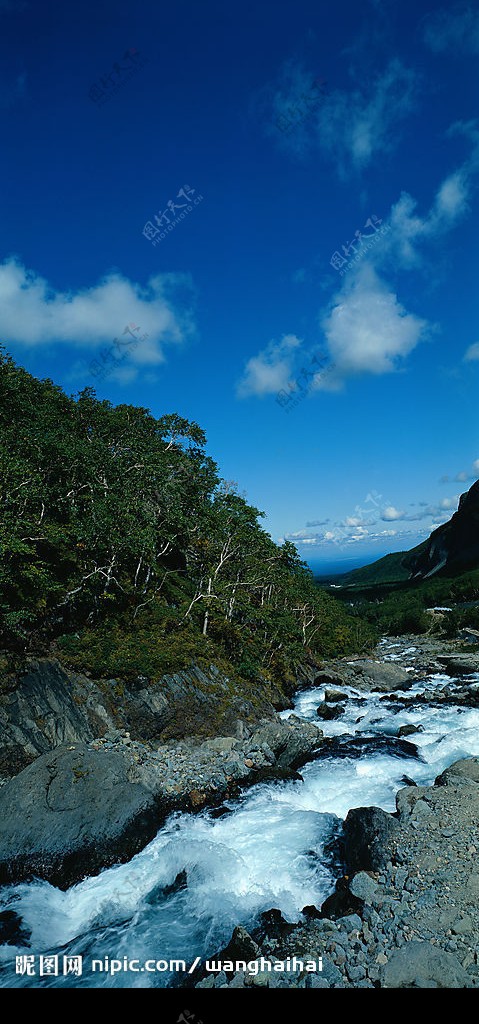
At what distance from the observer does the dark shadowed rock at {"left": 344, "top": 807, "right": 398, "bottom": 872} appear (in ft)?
42.7

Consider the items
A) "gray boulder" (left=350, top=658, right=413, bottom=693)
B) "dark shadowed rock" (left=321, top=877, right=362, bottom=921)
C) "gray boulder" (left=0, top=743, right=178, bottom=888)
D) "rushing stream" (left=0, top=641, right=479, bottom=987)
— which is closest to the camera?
"dark shadowed rock" (left=321, top=877, right=362, bottom=921)

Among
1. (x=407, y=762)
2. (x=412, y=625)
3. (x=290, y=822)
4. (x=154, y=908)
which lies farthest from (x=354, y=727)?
(x=412, y=625)

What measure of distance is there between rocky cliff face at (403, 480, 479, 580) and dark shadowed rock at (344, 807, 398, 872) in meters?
142

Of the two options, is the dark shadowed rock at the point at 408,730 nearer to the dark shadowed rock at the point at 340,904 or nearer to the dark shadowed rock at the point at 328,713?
the dark shadowed rock at the point at 328,713

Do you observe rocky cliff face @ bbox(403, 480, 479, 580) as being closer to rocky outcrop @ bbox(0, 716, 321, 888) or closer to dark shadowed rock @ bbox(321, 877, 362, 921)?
rocky outcrop @ bbox(0, 716, 321, 888)

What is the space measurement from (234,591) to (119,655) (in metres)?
14.4

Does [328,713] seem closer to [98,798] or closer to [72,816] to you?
[98,798]

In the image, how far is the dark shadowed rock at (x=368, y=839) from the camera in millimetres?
13016

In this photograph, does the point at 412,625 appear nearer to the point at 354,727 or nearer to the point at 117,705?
the point at 354,727

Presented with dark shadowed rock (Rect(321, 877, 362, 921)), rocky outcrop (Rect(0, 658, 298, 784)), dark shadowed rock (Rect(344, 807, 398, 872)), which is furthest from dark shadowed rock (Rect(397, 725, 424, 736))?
dark shadowed rock (Rect(321, 877, 362, 921))

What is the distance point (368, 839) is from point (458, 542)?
159605 mm

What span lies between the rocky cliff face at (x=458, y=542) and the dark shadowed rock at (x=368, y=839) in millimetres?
142104

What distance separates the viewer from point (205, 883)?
44.7ft
